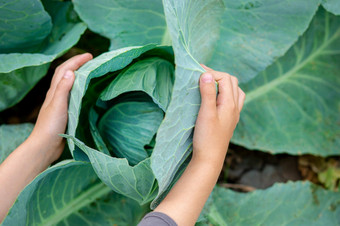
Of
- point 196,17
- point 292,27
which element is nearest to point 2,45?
point 196,17

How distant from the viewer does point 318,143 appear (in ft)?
4.77

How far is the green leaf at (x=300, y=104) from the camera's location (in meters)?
1.43

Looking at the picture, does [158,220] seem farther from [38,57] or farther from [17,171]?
[38,57]

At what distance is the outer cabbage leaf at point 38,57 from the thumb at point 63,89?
147 millimetres

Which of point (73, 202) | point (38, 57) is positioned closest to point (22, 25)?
point (38, 57)

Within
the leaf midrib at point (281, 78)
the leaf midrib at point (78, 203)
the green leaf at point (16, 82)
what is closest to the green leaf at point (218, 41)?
the leaf midrib at point (281, 78)

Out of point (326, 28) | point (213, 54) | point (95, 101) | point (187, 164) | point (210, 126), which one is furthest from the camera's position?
point (326, 28)

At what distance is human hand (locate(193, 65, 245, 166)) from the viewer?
2.74 ft

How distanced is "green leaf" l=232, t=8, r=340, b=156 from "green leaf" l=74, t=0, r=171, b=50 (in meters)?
0.51

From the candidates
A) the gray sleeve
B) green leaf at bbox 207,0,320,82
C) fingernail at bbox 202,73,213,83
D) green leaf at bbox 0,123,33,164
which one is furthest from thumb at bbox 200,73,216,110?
green leaf at bbox 0,123,33,164

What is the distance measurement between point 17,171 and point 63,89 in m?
0.28

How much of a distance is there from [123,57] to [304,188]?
0.91 m

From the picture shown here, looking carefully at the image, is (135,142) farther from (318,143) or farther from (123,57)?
(318,143)

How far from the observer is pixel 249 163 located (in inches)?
Result: 64.1
